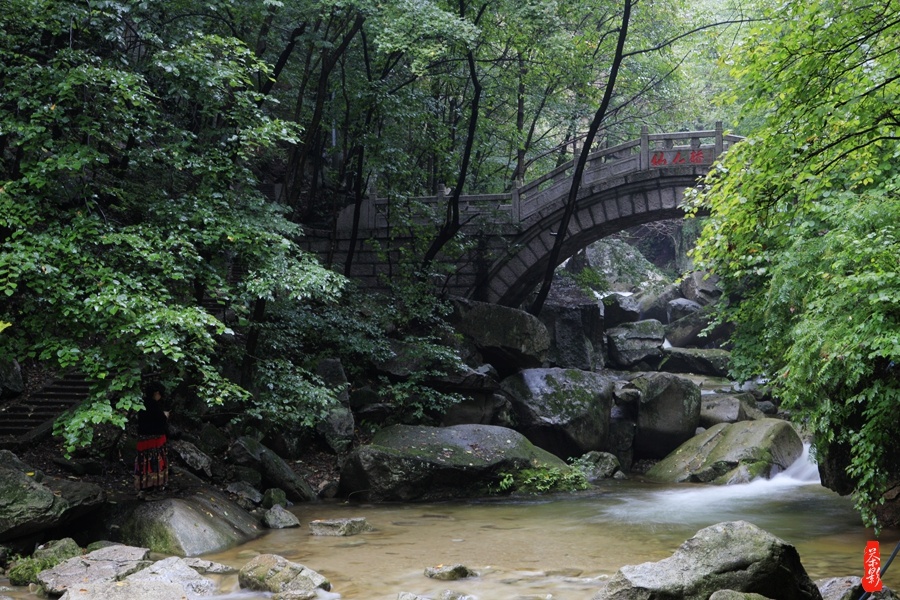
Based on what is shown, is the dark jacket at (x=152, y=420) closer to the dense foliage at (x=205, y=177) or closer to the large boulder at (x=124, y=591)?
the dense foliage at (x=205, y=177)

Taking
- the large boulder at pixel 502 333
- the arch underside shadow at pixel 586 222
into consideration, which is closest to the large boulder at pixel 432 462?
the large boulder at pixel 502 333

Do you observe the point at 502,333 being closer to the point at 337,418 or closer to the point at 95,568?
the point at 337,418

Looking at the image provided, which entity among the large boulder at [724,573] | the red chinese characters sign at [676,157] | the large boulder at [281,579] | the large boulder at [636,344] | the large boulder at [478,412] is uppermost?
the red chinese characters sign at [676,157]

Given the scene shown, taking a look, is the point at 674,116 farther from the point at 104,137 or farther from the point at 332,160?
the point at 104,137

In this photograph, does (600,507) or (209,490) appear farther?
(600,507)

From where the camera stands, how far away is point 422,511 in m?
12.0

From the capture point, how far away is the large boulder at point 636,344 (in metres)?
23.8

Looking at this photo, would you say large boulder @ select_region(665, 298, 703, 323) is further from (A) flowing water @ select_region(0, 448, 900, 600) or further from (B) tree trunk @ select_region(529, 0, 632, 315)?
(A) flowing water @ select_region(0, 448, 900, 600)

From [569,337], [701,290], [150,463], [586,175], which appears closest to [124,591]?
[150,463]

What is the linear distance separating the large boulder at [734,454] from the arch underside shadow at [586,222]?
6.60 metres

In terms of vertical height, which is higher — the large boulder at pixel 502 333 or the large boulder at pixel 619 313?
the large boulder at pixel 619 313

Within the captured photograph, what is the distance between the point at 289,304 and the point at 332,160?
10.3 m

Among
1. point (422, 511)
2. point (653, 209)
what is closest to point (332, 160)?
point (653, 209)

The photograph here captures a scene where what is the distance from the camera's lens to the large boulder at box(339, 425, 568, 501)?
1272cm
